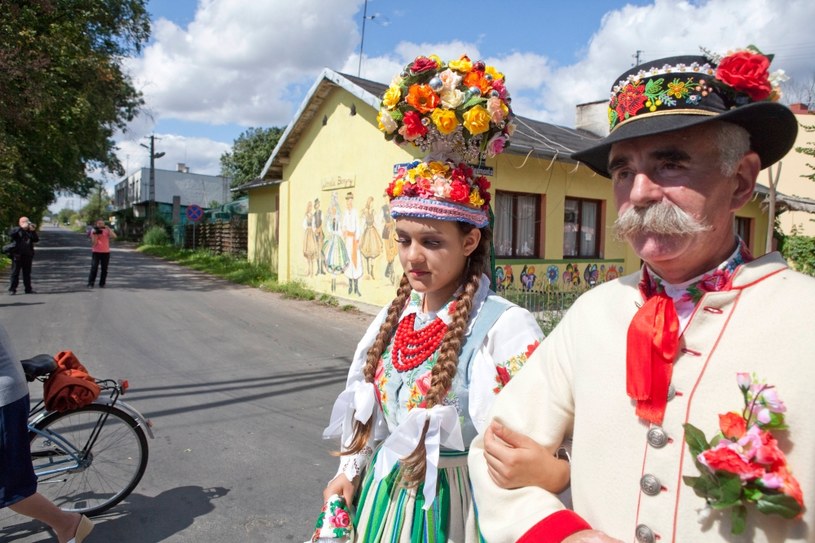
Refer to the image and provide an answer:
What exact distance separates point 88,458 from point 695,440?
12.7 ft

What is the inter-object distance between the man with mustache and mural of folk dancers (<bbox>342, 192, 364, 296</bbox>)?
1149 centimetres

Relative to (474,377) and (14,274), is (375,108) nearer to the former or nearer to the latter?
(14,274)

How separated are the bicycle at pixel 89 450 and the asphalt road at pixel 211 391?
0.67ft

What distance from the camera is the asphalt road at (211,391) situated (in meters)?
3.61

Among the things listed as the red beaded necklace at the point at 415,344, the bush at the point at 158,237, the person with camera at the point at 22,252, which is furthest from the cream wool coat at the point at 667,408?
the bush at the point at 158,237

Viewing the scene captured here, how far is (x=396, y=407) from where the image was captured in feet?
6.84

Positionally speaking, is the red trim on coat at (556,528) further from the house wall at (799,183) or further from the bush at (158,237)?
the bush at (158,237)

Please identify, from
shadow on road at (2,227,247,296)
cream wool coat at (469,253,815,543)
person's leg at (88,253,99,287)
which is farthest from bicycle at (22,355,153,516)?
person's leg at (88,253,99,287)

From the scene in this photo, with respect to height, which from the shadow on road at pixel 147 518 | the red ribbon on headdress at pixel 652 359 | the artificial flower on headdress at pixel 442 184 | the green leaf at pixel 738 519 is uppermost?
the artificial flower on headdress at pixel 442 184

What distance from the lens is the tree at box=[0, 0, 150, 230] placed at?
13961 mm

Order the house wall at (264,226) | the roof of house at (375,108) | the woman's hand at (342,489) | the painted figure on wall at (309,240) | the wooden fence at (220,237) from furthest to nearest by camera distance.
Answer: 1. the wooden fence at (220,237)
2. the house wall at (264,226)
3. the painted figure on wall at (309,240)
4. the roof of house at (375,108)
5. the woman's hand at (342,489)

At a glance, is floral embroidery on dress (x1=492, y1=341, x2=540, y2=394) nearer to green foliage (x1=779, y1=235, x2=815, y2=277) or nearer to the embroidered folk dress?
the embroidered folk dress

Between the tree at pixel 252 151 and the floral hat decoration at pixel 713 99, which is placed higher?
the tree at pixel 252 151

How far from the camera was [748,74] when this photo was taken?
123cm
